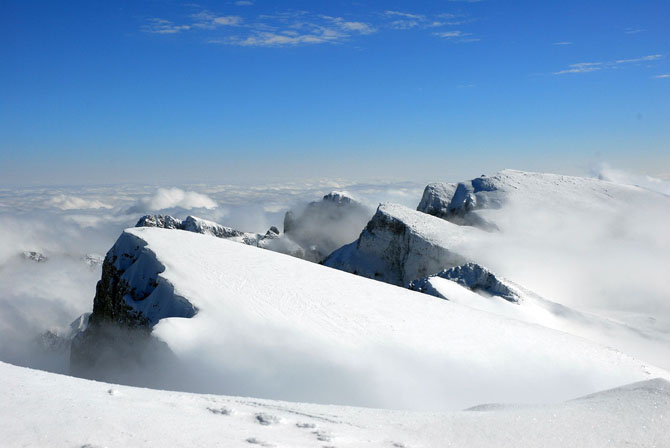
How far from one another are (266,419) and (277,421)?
0.13 metres

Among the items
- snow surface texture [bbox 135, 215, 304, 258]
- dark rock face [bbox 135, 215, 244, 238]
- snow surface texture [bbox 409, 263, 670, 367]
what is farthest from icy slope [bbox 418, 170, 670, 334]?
dark rock face [bbox 135, 215, 244, 238]

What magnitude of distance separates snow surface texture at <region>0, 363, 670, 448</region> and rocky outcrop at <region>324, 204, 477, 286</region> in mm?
28620

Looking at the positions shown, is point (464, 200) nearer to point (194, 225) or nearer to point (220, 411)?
point (194, 225)

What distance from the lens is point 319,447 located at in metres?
5.17

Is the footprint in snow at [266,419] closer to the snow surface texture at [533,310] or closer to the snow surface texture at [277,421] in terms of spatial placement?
the snow surface texture at [277,421]

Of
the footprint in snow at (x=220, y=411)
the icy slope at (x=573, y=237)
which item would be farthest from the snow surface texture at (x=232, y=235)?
the footprint in snow at (x=220, y=411)

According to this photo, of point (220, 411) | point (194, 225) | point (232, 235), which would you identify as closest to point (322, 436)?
point (220, 411)

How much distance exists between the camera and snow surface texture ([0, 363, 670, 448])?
198 inches

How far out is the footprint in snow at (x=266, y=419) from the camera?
583 cm

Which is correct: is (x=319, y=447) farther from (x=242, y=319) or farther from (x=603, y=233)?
(x=603, y=233)

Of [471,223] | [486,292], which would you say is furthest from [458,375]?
[471,223]

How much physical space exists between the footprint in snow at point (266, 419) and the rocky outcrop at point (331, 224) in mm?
57732

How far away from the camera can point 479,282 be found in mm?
26953

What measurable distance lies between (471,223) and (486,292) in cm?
1893
